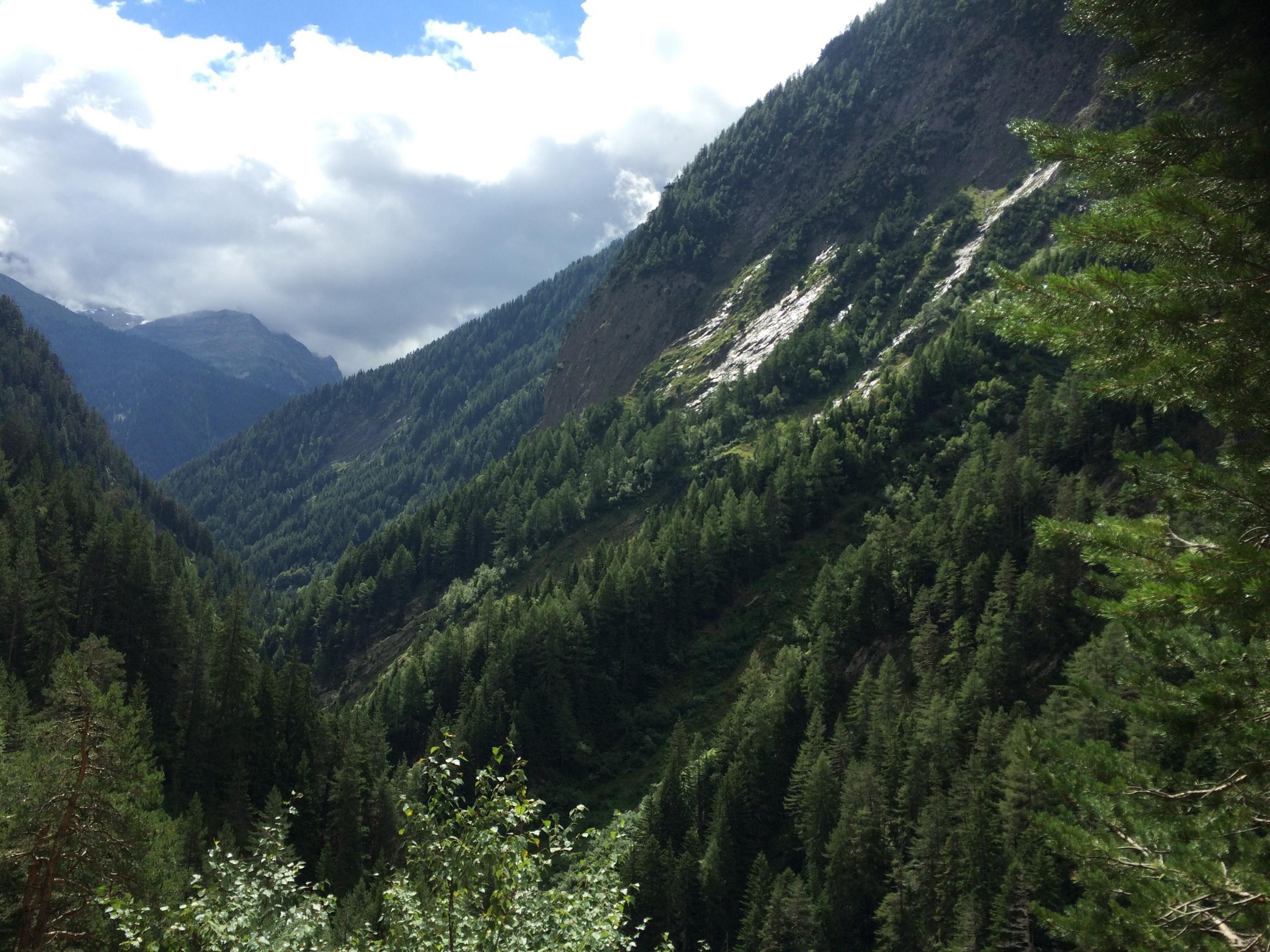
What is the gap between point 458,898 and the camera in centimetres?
1482

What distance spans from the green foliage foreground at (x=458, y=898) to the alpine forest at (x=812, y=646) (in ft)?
0.35

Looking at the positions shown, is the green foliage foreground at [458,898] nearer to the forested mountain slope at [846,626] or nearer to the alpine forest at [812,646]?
the alpine forest at [812,646]

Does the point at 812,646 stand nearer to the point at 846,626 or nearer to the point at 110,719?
the point at 846,626

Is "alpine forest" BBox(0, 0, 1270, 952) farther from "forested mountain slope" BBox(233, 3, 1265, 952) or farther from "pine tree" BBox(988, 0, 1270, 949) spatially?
"forested mountain slope" BBox(233, 3, 1265, 952)

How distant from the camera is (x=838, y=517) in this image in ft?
393

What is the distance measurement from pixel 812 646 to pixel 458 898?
77433 mm

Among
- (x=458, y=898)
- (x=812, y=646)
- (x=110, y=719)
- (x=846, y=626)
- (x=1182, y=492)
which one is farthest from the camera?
(x=846, y=626)

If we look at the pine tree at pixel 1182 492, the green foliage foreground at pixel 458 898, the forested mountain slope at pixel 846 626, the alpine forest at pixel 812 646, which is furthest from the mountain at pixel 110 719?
the forested mountain slope at pixel 846 626

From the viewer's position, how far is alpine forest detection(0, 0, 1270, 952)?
868 centimetres

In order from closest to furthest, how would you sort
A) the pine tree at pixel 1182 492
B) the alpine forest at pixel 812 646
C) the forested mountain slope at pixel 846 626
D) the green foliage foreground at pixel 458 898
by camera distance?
1. the pine tree at pixel 1182 492
2. the alpine forest at pixel 812 646
3. the green foliage foreground at pixel 458 898
4. the forested mountain slope at pixel 846 626

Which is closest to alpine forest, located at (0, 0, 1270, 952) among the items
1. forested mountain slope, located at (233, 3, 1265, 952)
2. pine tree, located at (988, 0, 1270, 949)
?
pine tree, located at (988, 0, 1270, 949)

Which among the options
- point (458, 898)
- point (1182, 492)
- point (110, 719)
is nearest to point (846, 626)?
point (110, 719)

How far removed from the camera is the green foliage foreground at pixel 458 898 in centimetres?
1438

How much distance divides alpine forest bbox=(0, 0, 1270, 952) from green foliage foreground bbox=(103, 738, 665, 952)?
11 cm
